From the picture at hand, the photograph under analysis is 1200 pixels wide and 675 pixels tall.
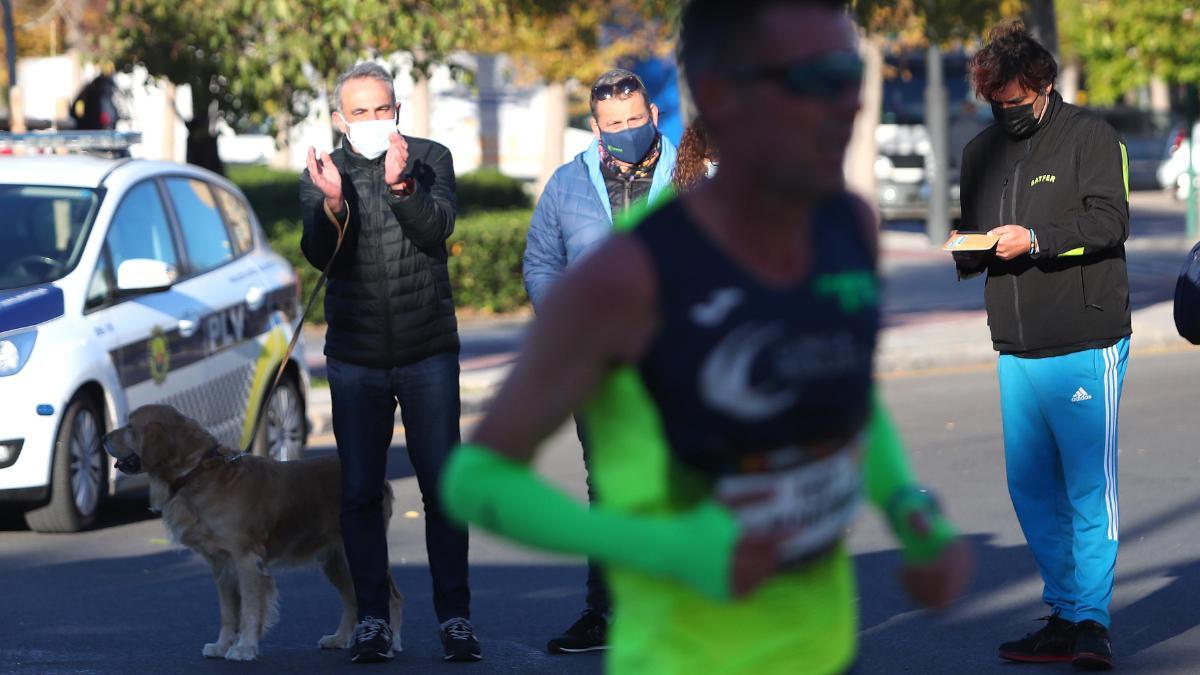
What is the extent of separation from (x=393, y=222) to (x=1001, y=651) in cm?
244

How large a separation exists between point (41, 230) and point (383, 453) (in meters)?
3.69

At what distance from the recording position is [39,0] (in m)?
31.0

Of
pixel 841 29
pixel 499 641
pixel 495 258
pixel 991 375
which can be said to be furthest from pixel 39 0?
pixel 841 29

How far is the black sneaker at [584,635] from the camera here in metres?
6.30

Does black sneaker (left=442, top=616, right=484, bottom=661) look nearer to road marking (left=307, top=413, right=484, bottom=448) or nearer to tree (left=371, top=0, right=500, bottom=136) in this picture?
road marking (left=307, top=413, right=484, bottom=448)

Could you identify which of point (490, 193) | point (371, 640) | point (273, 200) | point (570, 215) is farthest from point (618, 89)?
point (490, 193)

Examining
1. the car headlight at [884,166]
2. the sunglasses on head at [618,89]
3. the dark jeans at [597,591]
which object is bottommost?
the car headlight at [884,166]

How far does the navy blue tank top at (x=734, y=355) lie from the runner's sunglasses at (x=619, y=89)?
3723 mm

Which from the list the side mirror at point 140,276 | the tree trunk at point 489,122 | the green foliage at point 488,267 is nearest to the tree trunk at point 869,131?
the tree trunk at point 489,122

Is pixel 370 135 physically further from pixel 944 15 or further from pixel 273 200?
pixel 273 200

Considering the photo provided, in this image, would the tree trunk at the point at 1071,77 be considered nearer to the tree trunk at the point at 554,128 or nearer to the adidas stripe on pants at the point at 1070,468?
the tree trunk at the point at 554,128

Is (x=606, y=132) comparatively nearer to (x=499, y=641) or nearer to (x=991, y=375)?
(x=499, y=641)

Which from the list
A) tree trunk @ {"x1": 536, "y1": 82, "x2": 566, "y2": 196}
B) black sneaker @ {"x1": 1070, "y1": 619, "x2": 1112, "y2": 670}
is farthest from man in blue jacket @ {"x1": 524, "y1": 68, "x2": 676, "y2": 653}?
tree trunk @ {"x1": 536, "y1": 82, "x2": 566, "y2": 196}

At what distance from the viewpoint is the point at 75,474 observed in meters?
8.70
